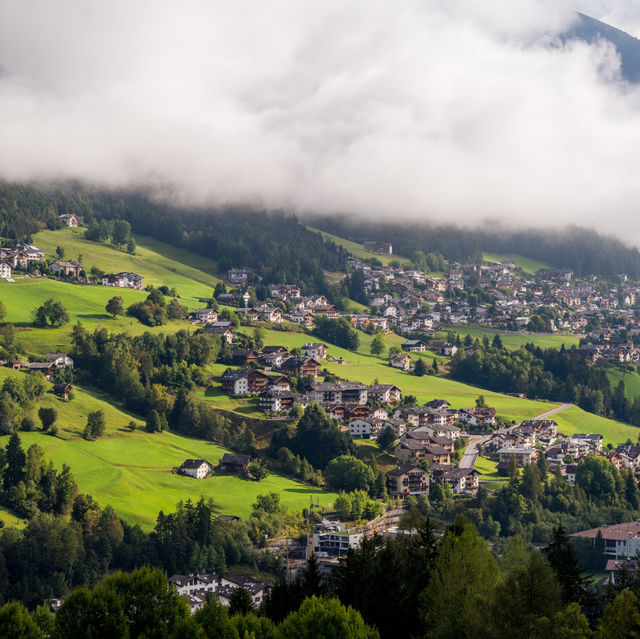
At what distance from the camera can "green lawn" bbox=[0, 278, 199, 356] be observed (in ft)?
410

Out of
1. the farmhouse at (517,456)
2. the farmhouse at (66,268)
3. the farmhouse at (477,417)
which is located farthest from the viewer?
the farmhouse at (66,268)

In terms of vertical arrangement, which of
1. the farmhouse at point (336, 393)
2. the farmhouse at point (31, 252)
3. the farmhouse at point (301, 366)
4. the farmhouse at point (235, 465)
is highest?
the farmhouse at point (31, 252)

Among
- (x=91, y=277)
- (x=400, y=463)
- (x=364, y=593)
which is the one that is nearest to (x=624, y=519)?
(x=400, y=463)

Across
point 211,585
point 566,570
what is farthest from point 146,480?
point 566,570

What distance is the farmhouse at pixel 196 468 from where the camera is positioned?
9750 cm

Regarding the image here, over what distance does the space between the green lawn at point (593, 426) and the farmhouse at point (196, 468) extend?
186 ft

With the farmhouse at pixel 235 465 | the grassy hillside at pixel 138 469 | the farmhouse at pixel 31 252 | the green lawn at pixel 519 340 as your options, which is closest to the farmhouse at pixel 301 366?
the grassy hillside at pixel 138 469

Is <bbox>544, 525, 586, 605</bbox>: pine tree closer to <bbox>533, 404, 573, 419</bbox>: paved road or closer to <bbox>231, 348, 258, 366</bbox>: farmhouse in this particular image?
<bbox>231, 348, 258, 366</bbox>: farmhouse

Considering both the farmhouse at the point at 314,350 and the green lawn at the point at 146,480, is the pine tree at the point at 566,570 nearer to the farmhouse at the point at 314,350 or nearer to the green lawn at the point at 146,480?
the green lawn at the point at 146,480

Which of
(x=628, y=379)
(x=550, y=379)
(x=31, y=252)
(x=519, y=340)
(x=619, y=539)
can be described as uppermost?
(x=519, y=340)

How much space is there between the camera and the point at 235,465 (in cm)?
10181

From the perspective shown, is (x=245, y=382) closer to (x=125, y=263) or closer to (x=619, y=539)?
(x=619, y=539)

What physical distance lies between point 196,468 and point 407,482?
76.4ft

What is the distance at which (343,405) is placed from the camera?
123m
